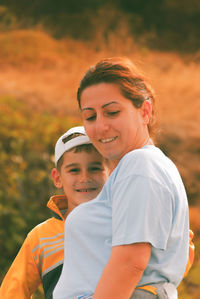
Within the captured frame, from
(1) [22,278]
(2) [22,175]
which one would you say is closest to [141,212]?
(1) [22,278]

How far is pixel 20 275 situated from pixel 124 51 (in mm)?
7244

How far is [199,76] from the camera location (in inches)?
310

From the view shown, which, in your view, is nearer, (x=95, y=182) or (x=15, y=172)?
(x=95, y=182)

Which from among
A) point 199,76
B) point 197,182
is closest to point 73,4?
point 199,76

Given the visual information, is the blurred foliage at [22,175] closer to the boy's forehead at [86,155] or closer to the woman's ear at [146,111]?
the boy's forehead at [86,155]

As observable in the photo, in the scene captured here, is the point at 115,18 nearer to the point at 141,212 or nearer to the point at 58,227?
the point at 58,227

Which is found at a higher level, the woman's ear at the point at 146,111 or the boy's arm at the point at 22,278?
the woman's ear at the point at 146,111

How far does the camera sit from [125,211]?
156 cm

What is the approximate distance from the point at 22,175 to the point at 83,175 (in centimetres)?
310

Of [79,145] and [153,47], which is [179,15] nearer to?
[153,47]

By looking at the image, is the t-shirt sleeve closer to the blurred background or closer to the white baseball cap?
the white baseball cap

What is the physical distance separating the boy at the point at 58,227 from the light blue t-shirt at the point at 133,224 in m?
0.57

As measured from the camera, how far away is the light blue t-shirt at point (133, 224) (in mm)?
1545

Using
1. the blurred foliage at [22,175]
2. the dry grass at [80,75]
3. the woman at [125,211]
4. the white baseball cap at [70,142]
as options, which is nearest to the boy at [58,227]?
the white baseball cap at [70,142]
